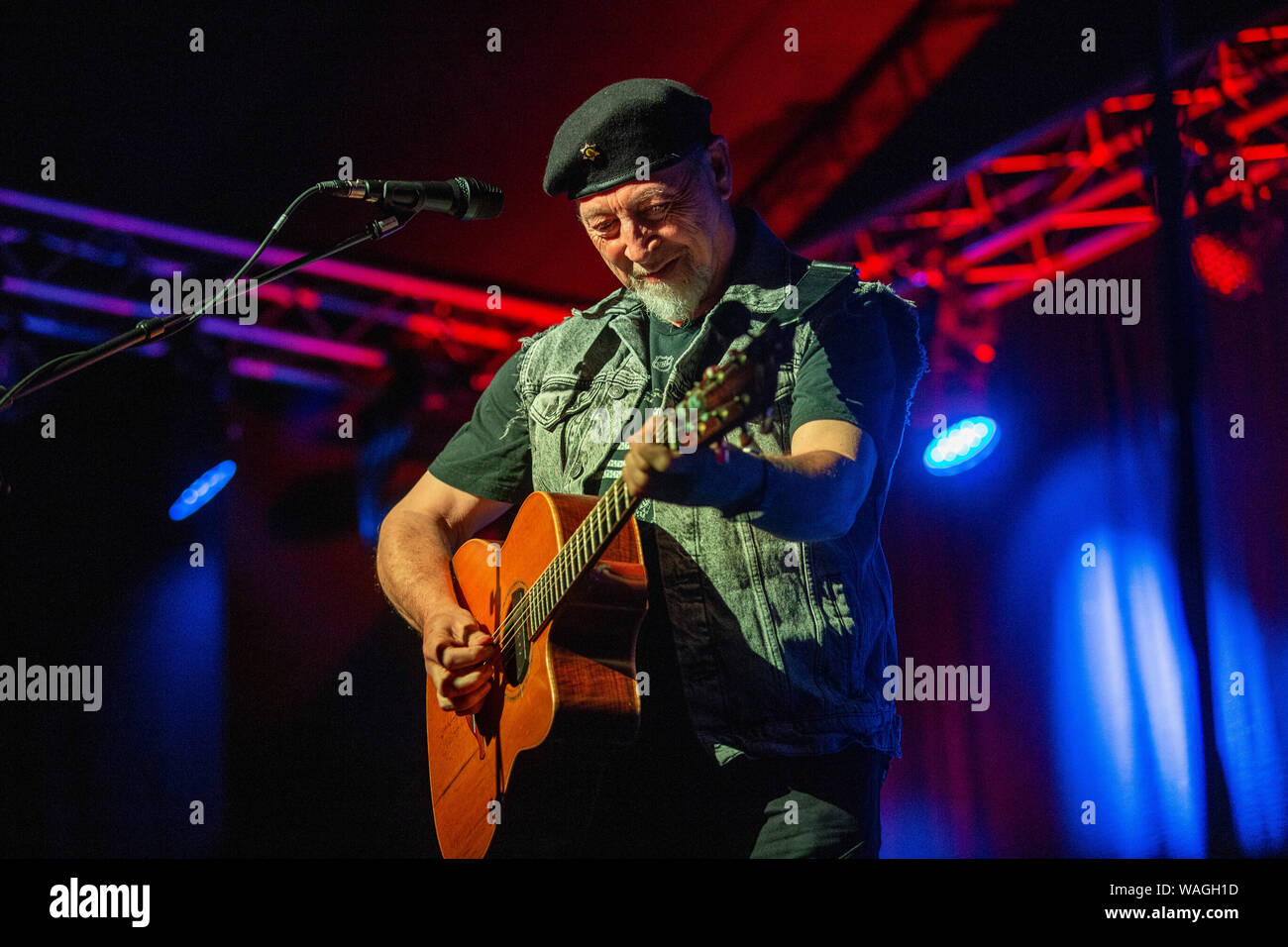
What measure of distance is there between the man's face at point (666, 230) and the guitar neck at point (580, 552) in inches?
21.1

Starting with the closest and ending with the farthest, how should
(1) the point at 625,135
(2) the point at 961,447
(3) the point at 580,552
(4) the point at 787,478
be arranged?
(4) the point at 787,478 < (3) the point at 580,552 < (1) the point at 625,135 < (2) the point at 961,447

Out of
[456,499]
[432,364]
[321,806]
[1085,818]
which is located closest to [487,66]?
[432,364]

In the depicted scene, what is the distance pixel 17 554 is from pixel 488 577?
2.27 m

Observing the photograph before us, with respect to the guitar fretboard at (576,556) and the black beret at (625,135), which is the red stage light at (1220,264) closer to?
the black beret at (625,135)

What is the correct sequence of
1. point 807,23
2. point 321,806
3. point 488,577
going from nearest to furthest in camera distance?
point 488,577 < point 807,23 < point 321,806

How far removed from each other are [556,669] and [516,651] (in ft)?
0.75

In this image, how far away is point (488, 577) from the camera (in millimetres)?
2662

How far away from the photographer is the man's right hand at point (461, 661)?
2447mm

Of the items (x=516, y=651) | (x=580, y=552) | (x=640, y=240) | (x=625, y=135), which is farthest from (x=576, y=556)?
(x=625, y=135)

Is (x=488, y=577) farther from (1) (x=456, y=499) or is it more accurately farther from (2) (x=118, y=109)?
(2) (x=118, y=109)

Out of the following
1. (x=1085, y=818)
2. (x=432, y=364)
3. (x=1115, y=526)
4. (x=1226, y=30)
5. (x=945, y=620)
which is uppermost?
(x=1226, y=30)

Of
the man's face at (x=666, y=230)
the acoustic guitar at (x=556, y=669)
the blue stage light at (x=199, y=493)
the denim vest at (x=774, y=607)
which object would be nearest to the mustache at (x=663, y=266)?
the man's face at (x=666, y=230)

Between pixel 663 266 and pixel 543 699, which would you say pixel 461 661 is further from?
pixel 663 266

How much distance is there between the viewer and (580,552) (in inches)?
84.2
